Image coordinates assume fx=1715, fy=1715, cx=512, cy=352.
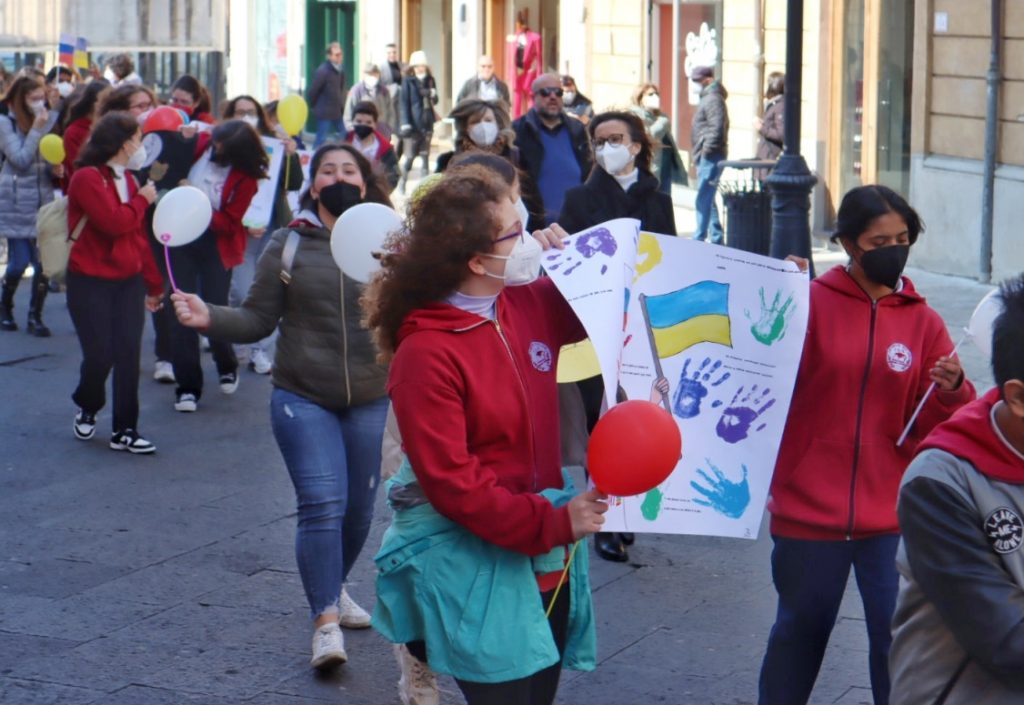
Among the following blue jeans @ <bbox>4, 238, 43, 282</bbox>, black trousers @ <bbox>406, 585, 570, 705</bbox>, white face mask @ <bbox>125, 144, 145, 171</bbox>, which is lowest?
black trousers @ <bbox>406, 585, 570, 705</bbox>

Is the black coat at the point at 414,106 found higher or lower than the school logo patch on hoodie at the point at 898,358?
higher

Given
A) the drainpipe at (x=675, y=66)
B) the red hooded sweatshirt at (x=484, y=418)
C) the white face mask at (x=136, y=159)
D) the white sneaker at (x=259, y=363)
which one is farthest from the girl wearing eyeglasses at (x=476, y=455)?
the drainpipe at (x=675, y=66)

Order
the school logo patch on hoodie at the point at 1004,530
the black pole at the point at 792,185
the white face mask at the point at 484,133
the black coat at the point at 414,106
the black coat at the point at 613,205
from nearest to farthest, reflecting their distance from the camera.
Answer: the school logo patch on hoodie at the point at 1004,530, the black coat at the point at 613,205, the white face mask at the point at 484,133, the black pole at the point at 792,185, the black coat at the point at 414,106

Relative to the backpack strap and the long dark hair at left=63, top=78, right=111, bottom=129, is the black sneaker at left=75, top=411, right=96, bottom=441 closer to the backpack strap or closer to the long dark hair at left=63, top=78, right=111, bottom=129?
the long dark hair at left=63, top=78, right=111, bottom=129

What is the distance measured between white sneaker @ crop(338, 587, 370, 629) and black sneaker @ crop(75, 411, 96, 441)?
360cm

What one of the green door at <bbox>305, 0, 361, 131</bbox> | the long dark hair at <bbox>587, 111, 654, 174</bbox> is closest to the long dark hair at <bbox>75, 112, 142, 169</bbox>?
the long dark hair at <bbox>587, 111, 654, 174</bbox>

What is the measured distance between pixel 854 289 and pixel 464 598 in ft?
4.86

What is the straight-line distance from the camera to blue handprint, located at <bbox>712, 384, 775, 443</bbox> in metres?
4.29

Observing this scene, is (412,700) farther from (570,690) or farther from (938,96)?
(938,96)

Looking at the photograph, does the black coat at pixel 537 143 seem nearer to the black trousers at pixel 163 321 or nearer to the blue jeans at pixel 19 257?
the black trousers at pixel 163 321

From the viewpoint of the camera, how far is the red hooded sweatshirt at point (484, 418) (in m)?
3.52

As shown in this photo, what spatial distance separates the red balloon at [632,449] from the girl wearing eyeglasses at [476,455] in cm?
11

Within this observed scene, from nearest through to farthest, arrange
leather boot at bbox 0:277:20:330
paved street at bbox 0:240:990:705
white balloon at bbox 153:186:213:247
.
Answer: paved street at bbox 0:240:990:705 → white balloon at bbox 153:186:213:247 → leather boot at bbox 0:277:20:330

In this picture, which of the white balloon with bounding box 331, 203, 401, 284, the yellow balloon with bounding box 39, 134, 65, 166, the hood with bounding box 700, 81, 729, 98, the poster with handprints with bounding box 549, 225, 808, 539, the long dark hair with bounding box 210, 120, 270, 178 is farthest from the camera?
the hood with bounding box 700, 81, 729, 98
